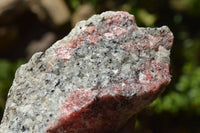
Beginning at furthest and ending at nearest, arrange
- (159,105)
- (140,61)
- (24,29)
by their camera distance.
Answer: (24,29) < (159,105) < (140,61)

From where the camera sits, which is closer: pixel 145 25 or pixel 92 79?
pixel 92 79

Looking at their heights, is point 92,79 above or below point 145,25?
below

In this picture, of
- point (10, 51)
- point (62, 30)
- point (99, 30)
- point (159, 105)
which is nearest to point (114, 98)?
point (99, 30)

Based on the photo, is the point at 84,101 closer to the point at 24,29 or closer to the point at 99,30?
the point at 99,30

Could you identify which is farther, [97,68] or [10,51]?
[10,51]

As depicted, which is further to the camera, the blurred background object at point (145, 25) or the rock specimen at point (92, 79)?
the blurred background object at point (145, 25)
